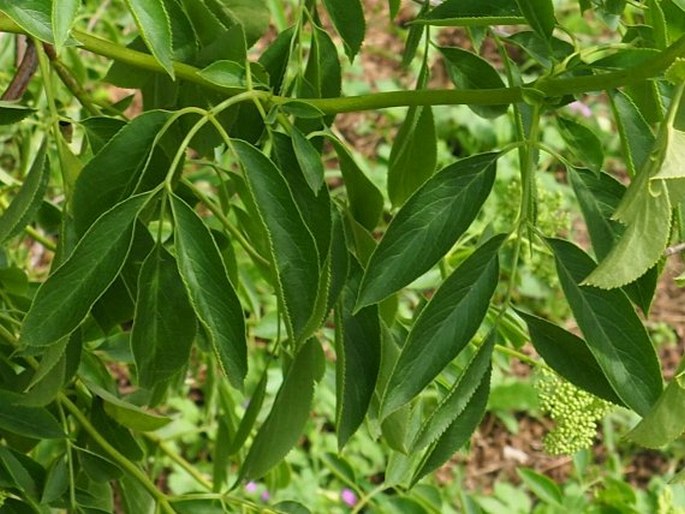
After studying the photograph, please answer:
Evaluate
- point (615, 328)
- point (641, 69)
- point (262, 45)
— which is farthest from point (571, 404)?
point (262, 45)

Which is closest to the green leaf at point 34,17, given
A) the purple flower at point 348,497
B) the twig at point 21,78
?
the twig at point 21,78

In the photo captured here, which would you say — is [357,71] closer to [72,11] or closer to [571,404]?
[571,404]

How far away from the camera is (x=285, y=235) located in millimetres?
704

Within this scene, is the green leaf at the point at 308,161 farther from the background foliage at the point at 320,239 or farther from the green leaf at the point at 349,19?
the green leaf at the point at 349,19

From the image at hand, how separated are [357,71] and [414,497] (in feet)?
6.35

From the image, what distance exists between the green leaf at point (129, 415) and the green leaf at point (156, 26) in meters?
0.33

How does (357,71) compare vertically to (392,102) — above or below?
below

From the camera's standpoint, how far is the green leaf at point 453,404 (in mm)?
705

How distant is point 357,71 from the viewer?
303 cm

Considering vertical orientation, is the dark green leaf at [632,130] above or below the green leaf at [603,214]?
above

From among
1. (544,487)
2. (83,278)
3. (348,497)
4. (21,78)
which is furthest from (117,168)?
(348,497)

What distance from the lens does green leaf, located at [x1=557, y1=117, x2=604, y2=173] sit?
835 millimetres

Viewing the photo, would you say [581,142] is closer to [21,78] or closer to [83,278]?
[83,278]

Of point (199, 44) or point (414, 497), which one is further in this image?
point (414, 497)
